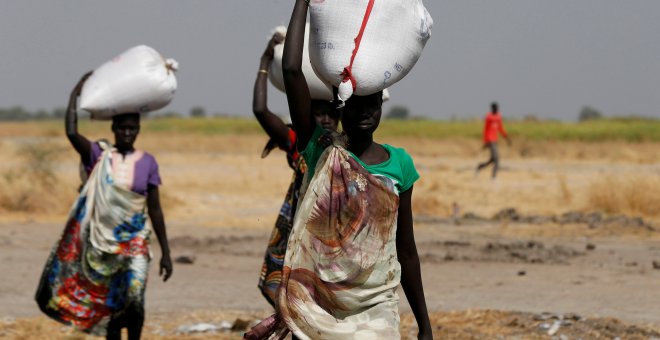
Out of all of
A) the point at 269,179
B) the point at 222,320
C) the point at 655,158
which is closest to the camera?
the point at 222,320

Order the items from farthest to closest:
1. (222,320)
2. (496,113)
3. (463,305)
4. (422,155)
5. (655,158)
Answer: (422,155), (655,158), (496,113), (463,305), (222,320)

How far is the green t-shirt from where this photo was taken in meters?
3.82

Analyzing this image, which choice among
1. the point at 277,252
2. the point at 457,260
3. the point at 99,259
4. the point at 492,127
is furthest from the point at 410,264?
the point at 492,127

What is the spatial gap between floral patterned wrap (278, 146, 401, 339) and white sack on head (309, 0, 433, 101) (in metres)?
0.26

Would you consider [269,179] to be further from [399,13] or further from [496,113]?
[399,13]

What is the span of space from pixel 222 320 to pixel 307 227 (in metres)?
4.00

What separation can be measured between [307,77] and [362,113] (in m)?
1.58

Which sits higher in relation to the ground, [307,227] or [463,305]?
[307,227]

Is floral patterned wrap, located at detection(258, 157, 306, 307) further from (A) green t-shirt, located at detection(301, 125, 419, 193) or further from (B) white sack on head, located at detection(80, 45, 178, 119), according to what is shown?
(A) green t-shirt, located at detection(301, 125, 419, 193)

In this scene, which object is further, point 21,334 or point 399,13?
point 21,334

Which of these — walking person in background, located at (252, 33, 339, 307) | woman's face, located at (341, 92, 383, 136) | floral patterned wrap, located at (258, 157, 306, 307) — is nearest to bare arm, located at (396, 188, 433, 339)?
woman's face, located at (341, 92, 383, 136)

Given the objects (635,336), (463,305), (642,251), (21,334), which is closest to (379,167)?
(635,336)

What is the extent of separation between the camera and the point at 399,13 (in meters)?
3.72

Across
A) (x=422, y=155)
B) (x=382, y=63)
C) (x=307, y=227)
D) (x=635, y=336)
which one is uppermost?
(x=382, y=63)
